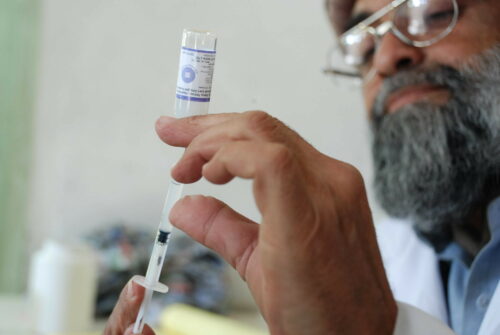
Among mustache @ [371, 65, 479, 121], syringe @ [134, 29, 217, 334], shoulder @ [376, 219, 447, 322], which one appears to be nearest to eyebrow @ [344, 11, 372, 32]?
mustache @ [371, 65, 479, 121]

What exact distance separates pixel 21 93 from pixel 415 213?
1045mm

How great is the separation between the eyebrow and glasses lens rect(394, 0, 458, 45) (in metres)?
0.08

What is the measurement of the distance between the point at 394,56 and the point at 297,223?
0.65 metres

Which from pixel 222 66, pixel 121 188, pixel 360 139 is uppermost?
pixel 222 66

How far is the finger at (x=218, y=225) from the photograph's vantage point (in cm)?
51

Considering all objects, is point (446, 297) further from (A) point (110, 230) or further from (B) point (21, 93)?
(B) point (21, 93)

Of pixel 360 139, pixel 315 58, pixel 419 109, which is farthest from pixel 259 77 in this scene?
pixel 419 109

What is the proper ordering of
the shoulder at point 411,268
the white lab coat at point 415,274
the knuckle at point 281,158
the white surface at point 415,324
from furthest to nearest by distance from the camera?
the shoulder at point 411,268 → the white lab coat at point 415,274 → the white surface at point 415,324 → the knuckle at point 281,158

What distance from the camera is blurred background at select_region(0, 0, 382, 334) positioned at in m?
0.57

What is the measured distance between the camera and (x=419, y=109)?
0.96 meters

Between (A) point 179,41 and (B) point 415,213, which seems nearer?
(A) point 179,41

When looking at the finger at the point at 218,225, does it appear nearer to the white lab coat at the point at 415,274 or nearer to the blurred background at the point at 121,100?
the blurred background at the point at 121,100

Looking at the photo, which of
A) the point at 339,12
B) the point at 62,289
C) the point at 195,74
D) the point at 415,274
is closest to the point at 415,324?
the point at 195,74

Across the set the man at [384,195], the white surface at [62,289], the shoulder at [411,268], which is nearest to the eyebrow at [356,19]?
the man at [384,195]
